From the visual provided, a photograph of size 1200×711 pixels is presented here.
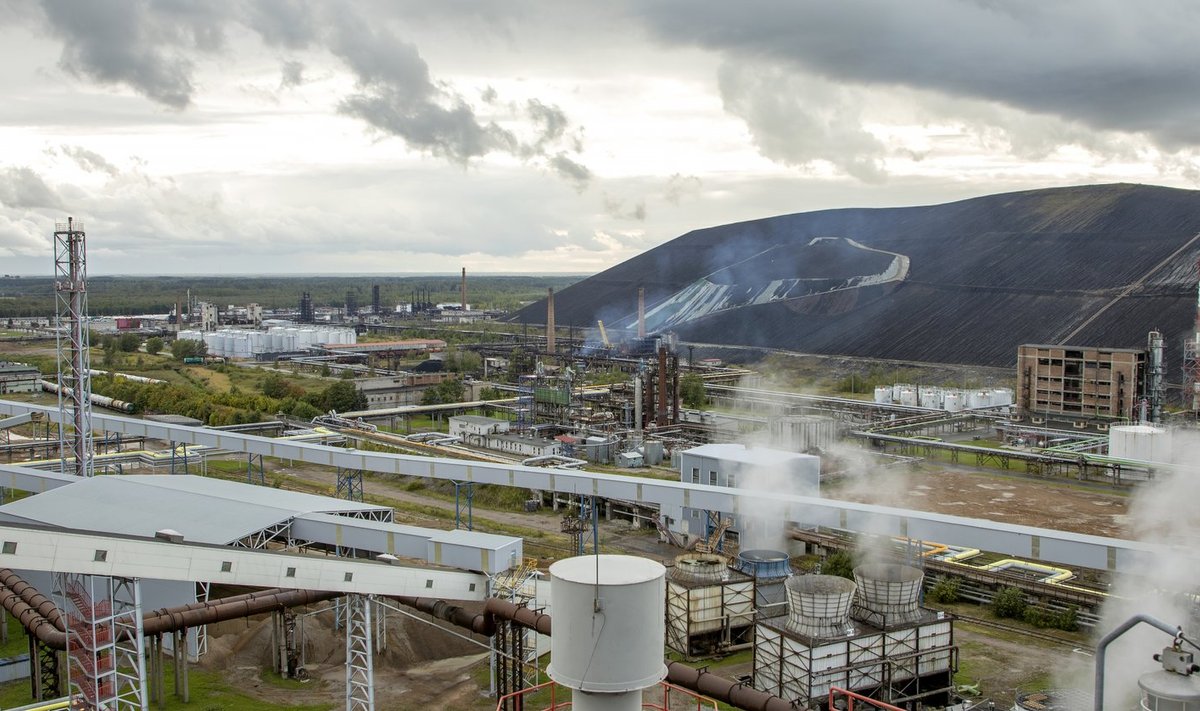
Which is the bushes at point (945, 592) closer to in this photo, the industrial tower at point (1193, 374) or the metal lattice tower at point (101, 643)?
the metal lattice tower at point (101, 643)

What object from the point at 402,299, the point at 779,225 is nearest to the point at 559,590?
the point at 779,225

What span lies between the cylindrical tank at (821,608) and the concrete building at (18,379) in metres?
53.6

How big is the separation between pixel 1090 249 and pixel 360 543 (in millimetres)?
70419

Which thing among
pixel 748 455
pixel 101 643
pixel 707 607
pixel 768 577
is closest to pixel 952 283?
pixel 748 455

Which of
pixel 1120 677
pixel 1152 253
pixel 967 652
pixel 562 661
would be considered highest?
pixel 1152 253

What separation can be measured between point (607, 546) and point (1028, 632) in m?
10.1

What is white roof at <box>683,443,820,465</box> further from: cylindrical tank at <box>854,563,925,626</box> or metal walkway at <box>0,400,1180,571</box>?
cylindrical tank at <box>854,563,925,626</box>

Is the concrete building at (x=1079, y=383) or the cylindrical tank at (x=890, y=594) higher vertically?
the concrete building at (x=1079, y=383)

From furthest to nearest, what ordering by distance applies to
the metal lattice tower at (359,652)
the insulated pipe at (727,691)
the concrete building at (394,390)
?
1. the concrete building at (394,390)
2. the metal lattice tower at (359,652)
3. the insulated pipe at (727,691)

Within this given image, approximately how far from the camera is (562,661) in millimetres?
6852

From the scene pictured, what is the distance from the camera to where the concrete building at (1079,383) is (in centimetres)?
4288

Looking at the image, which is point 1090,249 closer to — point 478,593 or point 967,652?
point 967,652

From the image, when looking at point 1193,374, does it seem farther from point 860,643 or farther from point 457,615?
point 457,615

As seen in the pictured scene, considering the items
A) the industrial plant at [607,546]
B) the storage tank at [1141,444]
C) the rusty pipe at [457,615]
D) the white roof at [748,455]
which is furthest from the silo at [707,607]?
the storage tank at [1141,444]
